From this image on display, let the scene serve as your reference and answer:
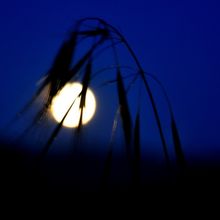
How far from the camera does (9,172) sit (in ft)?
15.1

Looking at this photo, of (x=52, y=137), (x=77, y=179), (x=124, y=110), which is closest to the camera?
(x=52, y=137)

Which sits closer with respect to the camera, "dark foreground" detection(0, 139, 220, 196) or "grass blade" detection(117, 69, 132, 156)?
"grass blade" detection(117, 69, 132, 156)

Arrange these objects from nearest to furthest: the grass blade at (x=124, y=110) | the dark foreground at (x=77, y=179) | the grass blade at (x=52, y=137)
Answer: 1. the grass blade at (x=52, y=137)
2. the grass blade at (x=124, y=110)
3. the dark foreground at (x=77, y=179)

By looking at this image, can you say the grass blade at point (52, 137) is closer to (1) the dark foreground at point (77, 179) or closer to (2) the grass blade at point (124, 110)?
(2) the grass blade at point (124, 110)

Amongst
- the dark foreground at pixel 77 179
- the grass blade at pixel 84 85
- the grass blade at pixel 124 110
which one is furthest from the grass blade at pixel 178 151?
the dark foreground at pixel 77 179

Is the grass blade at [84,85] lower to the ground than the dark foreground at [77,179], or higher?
lower

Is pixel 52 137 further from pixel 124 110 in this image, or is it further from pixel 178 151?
pixel 178 151

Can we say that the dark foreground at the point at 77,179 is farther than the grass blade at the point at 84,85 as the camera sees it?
Yes

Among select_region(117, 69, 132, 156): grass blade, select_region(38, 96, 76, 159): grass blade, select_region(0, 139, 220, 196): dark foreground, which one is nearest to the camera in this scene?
select_region(38, 96, 76, 159): grass blade

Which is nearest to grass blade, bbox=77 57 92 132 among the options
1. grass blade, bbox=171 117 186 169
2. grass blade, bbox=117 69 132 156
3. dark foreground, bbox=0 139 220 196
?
grass blade, bbox=117 69 132 156

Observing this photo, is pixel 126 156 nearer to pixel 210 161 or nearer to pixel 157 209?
pixel 157 209

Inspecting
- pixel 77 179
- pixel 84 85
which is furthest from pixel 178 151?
pixel 77 179

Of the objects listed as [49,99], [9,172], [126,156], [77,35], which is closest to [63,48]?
[77,35]

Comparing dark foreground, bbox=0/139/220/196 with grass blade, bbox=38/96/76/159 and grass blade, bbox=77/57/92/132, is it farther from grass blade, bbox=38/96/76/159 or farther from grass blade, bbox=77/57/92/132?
grass blade, bbox=38/96/76/159
